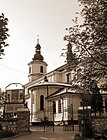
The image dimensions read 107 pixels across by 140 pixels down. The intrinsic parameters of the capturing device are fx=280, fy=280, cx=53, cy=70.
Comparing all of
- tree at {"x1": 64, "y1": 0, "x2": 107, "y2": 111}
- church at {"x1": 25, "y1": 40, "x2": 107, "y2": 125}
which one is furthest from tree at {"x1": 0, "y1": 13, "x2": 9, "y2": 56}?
church at {"x1": 25, "y1": 40, "x2": 107, "y2": 125}

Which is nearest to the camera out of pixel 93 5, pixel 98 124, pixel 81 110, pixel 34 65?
pixel 93 5

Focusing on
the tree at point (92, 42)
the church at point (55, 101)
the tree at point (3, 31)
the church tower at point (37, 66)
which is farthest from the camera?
the church tower at point (37, 66)

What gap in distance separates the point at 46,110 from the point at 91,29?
35.2 metres

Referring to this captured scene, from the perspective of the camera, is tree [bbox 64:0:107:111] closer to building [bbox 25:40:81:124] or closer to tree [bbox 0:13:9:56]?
tree [bbox 0:13:9:56]

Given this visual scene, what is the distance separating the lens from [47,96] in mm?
48469

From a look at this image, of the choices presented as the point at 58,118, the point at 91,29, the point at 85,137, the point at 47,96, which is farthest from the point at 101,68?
the point at 47,96

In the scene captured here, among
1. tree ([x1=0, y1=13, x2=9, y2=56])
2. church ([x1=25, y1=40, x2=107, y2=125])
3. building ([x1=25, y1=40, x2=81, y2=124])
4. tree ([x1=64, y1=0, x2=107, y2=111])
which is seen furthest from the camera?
building ([x1=25, y1=40, x2=81, y2=124])

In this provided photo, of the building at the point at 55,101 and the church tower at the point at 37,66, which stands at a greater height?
the church tower at the point at 37,66

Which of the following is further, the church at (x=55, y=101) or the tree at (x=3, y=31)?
the church at (x=55, y=101)

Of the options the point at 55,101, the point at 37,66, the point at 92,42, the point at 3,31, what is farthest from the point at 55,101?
the point at 92,42

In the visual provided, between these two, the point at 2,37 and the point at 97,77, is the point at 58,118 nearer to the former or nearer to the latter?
the point at 2,37

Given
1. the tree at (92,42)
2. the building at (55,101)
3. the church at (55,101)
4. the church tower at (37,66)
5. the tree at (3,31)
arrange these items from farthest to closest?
1. the church tower at (37,66)
2. the building at (55,101)
3. the church at (55,101)
4. the tree at (3,31)
5. the tree at (92,42)

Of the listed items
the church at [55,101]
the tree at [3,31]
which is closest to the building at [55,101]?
the church at [55,101]

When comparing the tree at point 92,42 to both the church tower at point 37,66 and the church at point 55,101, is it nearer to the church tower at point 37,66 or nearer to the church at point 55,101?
the church at point 55,101
